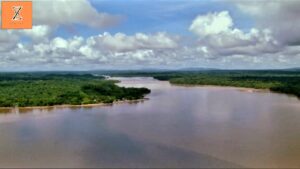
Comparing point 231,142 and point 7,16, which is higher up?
point 7,16

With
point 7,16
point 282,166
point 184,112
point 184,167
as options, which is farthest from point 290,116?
point 7,16

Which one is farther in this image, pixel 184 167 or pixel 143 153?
pixel 143 153

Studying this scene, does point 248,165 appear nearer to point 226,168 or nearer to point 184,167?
point 226,168

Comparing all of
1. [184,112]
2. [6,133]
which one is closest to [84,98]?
[184,112]

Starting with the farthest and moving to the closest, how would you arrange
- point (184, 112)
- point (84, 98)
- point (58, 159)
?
point (84, 98)
point (184, 112)
point (58, 159)

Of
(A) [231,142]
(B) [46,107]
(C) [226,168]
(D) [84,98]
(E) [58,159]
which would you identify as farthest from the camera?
(D) [84,98]

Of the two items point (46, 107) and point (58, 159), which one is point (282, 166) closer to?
point (58, 159)
